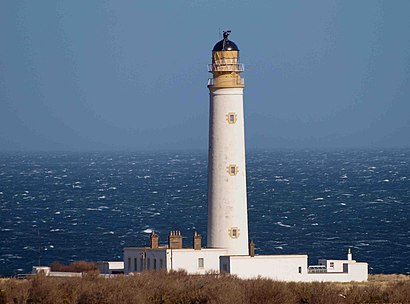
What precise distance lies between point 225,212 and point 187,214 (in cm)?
3852

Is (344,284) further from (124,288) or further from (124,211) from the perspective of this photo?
(124,211)

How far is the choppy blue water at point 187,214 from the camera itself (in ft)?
218

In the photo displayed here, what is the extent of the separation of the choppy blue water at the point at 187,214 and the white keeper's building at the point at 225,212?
533 inches

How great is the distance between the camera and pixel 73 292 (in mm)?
40062

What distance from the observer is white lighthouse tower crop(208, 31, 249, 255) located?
1773 inches

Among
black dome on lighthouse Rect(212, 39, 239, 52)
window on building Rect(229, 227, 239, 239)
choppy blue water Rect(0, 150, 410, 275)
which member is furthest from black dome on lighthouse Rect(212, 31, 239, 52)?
choppy blue water Rect(0, 150, 410, 275)

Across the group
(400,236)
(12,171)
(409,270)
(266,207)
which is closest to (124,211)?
(266,207)

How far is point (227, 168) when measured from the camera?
45062 millimetres

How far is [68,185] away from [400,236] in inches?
2175

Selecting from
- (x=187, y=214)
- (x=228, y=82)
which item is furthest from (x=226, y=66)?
(x=187, y=214)

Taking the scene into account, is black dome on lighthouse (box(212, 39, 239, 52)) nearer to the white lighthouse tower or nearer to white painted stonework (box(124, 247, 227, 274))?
the white lighthouse tower

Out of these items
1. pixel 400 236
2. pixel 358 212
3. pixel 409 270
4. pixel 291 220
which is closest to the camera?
pixel 409 270

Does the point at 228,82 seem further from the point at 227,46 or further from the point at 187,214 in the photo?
the point at 187,214

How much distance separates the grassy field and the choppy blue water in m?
16.7
